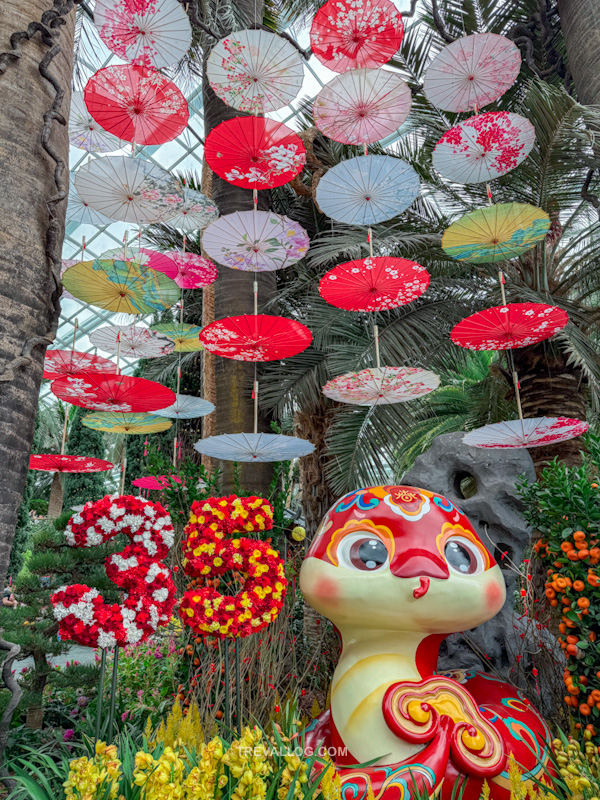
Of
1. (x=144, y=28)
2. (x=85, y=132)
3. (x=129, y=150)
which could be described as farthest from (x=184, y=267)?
(x=129, y=150)

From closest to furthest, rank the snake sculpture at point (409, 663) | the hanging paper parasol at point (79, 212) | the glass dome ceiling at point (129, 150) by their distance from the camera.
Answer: the snake sculpture at point (409, 663), the hanging paper parasol at point (79, 212), the glass dome ceiling at point (129, 150)

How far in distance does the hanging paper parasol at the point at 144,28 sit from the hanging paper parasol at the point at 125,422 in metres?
2.51

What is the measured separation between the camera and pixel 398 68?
6.26 meters

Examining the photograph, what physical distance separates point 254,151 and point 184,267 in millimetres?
1133

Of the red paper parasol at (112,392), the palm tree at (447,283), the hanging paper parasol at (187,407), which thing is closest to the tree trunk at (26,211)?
the red paper parasol at (112,392)

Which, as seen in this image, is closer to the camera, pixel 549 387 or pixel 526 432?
pixel 526 432

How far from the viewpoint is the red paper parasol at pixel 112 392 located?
320 centimetres

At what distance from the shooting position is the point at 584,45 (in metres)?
4.54

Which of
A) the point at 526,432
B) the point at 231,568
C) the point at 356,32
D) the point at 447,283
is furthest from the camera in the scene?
the point at 447,283

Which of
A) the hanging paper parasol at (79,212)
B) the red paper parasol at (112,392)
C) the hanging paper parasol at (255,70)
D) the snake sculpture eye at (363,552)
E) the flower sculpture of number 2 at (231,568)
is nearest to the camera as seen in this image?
the snake sculpture eye at (363,552)

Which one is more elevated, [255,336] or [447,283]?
[447,283]

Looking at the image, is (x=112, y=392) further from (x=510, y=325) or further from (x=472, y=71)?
(x=472, y=71)

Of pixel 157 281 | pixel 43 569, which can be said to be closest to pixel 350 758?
pixel 157 281

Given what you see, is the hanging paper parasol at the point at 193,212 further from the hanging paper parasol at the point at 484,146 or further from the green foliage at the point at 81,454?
the green foliage at the point at 81,454
